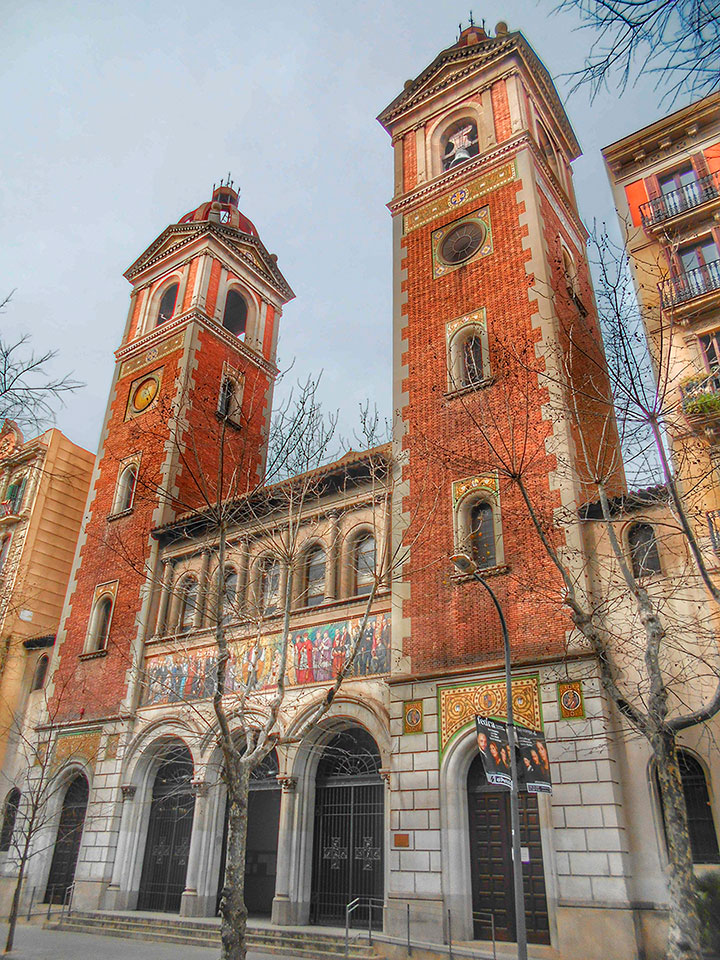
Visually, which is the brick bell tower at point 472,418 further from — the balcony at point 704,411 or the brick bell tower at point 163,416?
the brick bell tower at point 163,416

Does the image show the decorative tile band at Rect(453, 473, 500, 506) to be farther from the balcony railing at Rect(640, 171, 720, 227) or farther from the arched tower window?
the balcony railing at Rect(640, 171, 720, 227)

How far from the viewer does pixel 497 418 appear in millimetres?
18875

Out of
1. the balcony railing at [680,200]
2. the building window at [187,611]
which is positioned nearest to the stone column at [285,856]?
the building window at [187,611]

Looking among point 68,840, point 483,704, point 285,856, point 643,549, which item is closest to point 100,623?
point 68,840

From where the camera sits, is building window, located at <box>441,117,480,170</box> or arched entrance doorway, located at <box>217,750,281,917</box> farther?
building window, located at <box>441,117,480,170</box>

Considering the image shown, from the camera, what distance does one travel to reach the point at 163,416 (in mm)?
21734

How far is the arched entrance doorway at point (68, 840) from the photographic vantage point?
23156 millimetres

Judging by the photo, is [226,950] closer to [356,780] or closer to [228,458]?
[356,780]

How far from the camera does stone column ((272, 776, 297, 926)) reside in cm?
1720

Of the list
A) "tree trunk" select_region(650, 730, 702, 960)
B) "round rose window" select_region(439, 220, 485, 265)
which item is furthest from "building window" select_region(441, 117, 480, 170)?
"tree trunk" select_region(650, 730, 702, 960)

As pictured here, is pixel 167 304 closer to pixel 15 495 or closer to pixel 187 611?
pixel 15 495

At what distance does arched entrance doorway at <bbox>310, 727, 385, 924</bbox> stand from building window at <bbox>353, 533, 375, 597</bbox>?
11.9ft

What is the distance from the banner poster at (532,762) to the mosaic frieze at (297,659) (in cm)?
593

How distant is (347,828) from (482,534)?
25.9 ft
